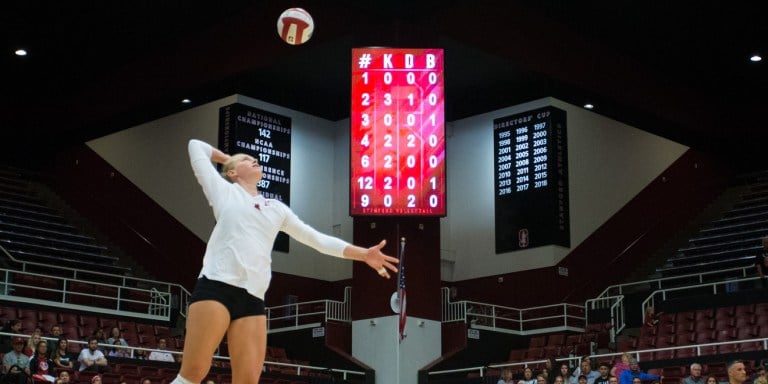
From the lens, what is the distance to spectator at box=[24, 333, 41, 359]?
62.3 feet

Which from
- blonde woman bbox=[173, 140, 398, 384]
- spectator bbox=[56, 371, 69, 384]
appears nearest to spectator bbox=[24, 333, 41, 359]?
spectator bbox=[56, 371, 69, 384]

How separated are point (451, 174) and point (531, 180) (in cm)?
344

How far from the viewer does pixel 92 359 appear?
20094 mm

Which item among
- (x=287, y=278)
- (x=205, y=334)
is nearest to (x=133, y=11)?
(x=287, y=278)

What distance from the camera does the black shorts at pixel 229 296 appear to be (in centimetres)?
539

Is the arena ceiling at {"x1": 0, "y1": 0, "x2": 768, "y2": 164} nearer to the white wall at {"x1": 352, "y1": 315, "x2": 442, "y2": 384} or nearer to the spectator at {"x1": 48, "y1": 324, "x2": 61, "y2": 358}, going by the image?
the white wall at {"x1": 352, "y1": 315, "x2": 442, "y2": 384}

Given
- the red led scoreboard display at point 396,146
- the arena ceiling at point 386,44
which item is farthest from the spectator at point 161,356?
the arena ceiling at point 386,44

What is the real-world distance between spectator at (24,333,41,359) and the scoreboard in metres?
13.2

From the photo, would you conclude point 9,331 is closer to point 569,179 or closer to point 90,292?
point 90,292

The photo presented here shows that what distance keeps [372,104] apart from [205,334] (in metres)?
17.9

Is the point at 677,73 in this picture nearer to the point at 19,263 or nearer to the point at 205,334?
the point at 19,263

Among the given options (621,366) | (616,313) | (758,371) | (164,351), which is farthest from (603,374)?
(164,351)

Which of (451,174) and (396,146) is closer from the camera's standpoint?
(396,146)

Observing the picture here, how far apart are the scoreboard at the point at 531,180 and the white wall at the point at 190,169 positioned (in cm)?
441
